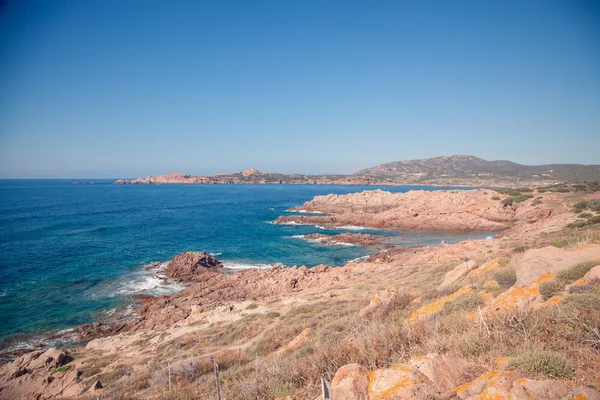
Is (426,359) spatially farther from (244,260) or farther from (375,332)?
(244,260)

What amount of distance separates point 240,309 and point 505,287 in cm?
1345

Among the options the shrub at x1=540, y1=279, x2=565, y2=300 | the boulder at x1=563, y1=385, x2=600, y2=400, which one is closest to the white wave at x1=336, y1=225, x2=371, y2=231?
the shrub at x1=540, y1=279, x2=565, y2=300

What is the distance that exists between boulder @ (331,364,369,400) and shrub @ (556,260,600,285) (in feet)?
18.7

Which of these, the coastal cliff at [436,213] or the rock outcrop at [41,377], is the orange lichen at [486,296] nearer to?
the rock outcrop at [41,377]

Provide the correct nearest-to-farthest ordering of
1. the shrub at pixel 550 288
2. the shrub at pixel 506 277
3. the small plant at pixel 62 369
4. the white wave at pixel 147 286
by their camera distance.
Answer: the shrub at pixel 550 288, the shrub at pixel 506 277, the small plant at pixel 62 369, the white wave at pixel 147 286

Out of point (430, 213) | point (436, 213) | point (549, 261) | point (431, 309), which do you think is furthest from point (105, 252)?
point (436, 213)

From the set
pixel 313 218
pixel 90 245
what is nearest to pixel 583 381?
pixel 90 245

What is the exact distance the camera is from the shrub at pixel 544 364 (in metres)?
3.37

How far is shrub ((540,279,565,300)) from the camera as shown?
619cm

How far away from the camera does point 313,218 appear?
193 feet

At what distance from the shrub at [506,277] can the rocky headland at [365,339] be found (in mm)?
53

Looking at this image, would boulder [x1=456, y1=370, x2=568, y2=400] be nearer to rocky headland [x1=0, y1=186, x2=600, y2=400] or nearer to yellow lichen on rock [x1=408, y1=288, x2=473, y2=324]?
rocky headland [x1=0, y1=186, x2=600, y2=400]

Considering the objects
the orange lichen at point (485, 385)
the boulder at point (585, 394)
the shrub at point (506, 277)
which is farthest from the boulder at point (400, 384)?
the shrub at point (506, 277)

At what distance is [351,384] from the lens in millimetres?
3879
